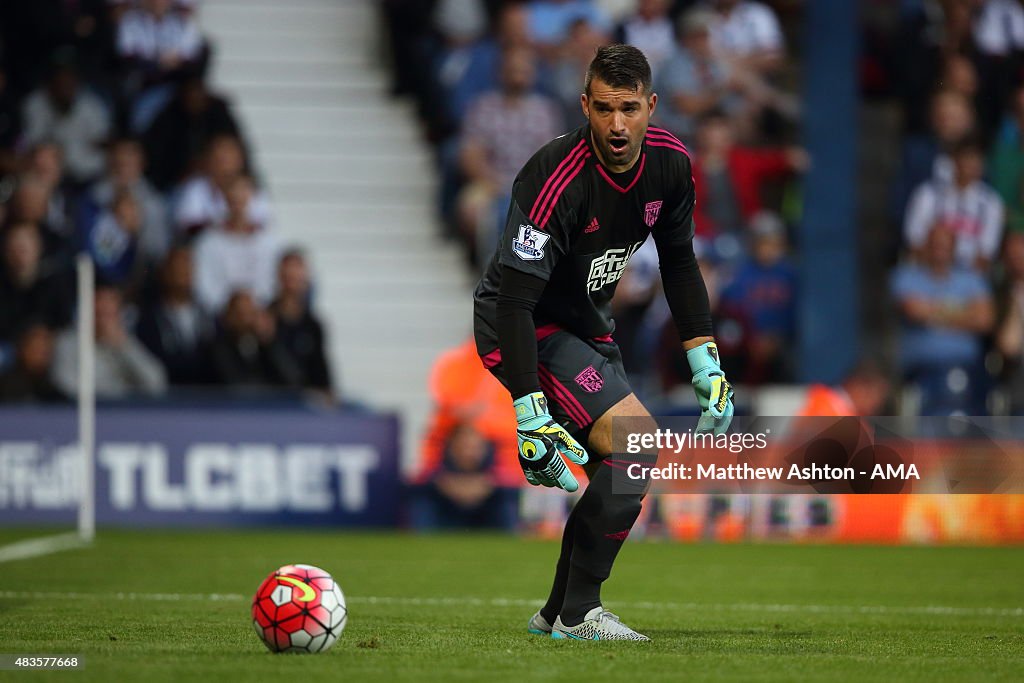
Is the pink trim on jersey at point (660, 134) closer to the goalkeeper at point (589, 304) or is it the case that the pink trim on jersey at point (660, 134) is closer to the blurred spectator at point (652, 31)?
the goalkeeper at point (589, 304)

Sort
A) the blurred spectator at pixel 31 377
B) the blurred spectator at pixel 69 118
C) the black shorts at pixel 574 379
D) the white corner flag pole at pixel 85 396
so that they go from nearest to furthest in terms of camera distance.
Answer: the black shorts at pixel 574 379 → the white corner flag pole at pixel 85 396 → the blurred spectator at pixel 31 377 → the blurred spectator at pixel 69 118

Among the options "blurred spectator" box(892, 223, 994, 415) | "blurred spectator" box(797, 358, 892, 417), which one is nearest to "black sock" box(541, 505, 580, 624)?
"blurred spectator" box(797, 358, 892, 417)

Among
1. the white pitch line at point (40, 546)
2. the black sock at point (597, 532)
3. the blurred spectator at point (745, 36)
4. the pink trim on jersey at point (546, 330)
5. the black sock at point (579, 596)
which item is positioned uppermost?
the blurred spectator at point (745, 36)

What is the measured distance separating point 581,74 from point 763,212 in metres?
2.25

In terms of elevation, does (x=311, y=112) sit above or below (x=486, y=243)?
above

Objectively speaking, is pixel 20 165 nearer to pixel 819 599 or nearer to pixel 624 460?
pixel 819 599

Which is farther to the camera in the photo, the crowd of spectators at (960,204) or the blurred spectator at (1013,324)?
the crowd of spectators at (960,204)

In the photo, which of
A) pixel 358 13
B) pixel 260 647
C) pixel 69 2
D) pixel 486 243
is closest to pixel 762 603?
pixel 260 647

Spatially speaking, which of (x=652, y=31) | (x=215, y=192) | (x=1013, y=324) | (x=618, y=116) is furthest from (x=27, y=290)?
(x=618, y=116)

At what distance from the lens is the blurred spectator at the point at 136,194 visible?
1526 cm

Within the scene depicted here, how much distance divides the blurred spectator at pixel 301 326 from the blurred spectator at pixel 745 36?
495 cm

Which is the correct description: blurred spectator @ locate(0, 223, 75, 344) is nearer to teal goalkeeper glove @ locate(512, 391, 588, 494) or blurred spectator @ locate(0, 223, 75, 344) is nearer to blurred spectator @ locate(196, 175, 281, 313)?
blurred spectator @ locate(196, 175, 281, 313)

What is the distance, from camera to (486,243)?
51.6 ft

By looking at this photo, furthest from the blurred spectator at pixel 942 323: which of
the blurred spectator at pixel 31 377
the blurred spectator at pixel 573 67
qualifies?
the blurred spectator at pixel 31 377
